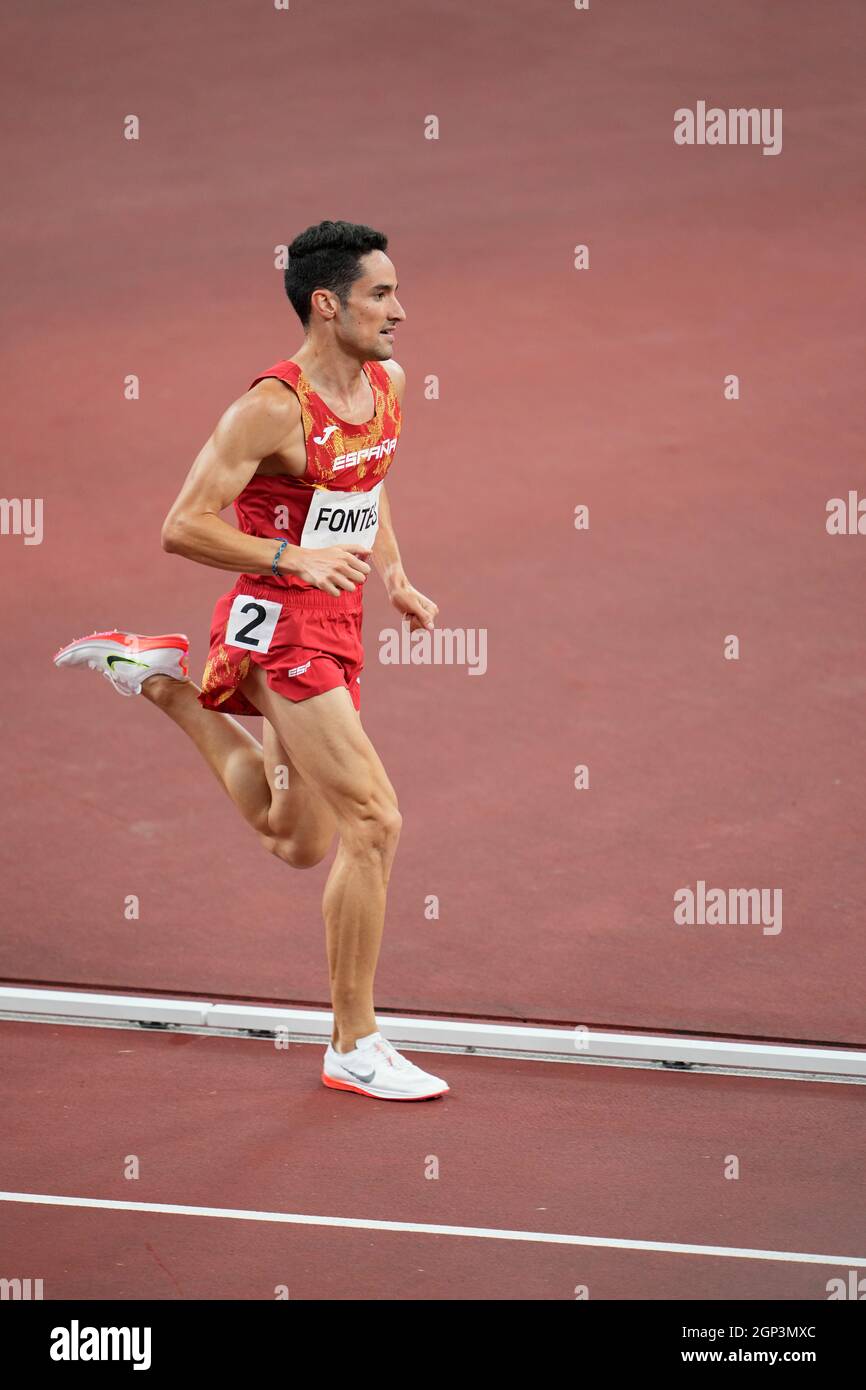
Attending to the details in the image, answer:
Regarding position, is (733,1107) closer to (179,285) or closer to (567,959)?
(567,959)

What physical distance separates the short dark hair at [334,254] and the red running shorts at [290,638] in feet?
2.68

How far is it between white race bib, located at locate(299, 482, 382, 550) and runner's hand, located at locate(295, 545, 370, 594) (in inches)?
5.9

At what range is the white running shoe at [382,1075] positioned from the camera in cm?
508

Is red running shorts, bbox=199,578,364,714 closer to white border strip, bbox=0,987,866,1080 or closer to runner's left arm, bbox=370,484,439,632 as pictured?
runner's left arm, bbox=370,484,439,632

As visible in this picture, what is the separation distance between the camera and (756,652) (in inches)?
325

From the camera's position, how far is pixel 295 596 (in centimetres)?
492

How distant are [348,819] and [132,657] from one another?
1.06m

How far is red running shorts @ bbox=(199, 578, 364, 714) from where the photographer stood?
4.88 m

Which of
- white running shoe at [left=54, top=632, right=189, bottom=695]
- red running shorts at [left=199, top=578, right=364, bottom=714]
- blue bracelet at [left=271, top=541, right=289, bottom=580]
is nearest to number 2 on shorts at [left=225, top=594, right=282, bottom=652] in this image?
red running shorts at [left=199, top=578, right=364, bottom=714]

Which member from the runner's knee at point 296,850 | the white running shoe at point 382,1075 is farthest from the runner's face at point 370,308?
the white running shoe at point 382,1075

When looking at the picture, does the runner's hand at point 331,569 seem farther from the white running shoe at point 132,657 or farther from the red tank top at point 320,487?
the white running shoe at point 132,657

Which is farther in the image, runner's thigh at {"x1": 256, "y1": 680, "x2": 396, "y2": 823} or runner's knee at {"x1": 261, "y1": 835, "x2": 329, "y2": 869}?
runner's knee at {"x1": 261, "y1": 835, "x2": 329, "y2": 869}

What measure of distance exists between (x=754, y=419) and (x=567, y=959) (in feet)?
17.1

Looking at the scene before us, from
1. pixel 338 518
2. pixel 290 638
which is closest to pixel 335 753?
pixel 290 638
